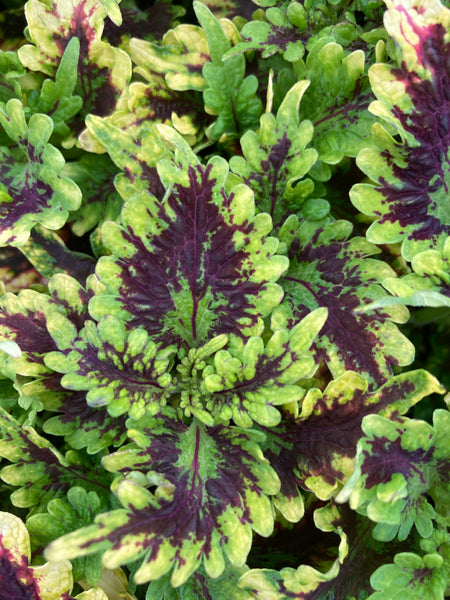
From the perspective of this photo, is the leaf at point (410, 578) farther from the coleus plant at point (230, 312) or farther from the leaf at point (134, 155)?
the leaf at point (134, 155)

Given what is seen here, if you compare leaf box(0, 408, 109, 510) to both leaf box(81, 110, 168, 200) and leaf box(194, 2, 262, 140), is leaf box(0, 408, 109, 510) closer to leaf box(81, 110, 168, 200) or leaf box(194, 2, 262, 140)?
leaf box(81, 110, 168, 200)

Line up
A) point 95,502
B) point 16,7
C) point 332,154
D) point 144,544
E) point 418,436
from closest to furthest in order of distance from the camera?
1. point 144,544
2. point 418,436
3. point 95,502
4. point 332,154
5. point 16,7

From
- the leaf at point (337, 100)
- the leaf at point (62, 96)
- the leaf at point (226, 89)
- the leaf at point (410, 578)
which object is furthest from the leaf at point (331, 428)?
the leaf at point (62, 96)

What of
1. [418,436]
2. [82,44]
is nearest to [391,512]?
[418,436]

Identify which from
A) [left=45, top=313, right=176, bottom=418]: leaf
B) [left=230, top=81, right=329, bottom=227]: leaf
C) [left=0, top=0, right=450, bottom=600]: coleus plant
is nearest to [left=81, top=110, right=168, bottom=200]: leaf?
[left=0, top=0, right=450, bottom=600]: coleus plant

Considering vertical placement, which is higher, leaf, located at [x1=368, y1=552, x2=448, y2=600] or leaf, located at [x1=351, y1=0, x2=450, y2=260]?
leaf, located at [x1=351, y1=0, x2=450, y2=260]

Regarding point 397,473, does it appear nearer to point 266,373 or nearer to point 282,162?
point 266,373

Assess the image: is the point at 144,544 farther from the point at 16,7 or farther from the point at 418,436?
the point at 16,7
